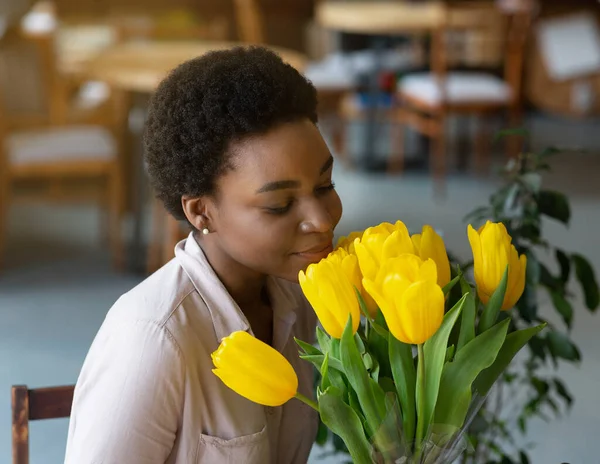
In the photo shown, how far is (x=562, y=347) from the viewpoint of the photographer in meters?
1.43

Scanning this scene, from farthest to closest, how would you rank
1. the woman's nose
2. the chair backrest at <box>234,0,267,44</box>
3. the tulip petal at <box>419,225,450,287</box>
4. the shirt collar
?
the chair backrest at <box>234,0,267,44</box>, the shirt collar, the woman's nose, the tulip petal at <box>419,225,450,287</box>

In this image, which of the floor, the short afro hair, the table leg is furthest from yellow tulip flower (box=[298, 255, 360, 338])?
the table leg

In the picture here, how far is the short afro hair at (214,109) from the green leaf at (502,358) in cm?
34

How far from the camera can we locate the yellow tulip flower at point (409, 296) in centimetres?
71

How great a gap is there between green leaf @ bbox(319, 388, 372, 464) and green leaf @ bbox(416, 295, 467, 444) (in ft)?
0.18

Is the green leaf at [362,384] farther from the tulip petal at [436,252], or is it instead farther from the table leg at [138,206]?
the table leg at [138,206]

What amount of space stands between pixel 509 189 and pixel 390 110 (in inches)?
160

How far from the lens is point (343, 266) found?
30.6 inches

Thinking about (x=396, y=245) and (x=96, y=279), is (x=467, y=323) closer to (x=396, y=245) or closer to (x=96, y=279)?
(x=396, y=245)

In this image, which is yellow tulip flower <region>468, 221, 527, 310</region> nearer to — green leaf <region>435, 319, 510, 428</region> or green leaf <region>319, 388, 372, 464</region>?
green leaf <region>435, 319, 510, 428</region>

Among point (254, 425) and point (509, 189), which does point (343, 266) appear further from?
point (509, 189)

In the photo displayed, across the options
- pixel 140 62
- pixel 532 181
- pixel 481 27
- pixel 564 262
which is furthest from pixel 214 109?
pixel 481 27

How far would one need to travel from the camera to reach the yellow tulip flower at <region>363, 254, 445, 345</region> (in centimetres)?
71

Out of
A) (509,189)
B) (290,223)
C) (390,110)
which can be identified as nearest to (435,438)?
(290,223)
